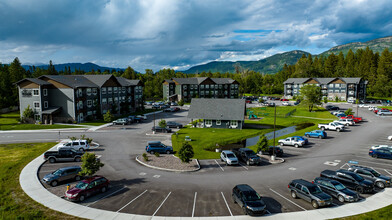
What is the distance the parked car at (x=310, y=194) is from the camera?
21.8 m

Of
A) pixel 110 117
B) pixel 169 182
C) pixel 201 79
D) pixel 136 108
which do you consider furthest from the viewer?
pixel 201 79

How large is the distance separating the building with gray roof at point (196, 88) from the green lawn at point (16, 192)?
86299 mm

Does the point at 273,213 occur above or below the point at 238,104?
below

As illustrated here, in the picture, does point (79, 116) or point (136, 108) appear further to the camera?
point (136, 108)

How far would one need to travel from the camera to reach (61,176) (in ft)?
88.2

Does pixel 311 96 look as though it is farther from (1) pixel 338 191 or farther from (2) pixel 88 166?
(2) pixel 88 166

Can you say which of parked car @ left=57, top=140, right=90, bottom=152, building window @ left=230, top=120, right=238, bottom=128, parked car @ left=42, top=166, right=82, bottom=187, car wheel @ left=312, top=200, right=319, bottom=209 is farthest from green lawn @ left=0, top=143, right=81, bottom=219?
building window @ left=230, top=120, right=238, bottom=128

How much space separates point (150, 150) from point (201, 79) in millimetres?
96045

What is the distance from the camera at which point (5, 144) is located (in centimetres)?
4566

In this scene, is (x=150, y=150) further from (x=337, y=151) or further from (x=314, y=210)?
(x=337, y=151)

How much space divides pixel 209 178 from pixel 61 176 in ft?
51.0

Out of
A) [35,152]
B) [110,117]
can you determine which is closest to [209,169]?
[35,152]

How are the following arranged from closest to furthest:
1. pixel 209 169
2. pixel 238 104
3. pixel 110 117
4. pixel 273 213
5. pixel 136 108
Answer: pixel 273 213, pixel 209 169, pixel 238 104, pixel 110 117, pixel 136 108

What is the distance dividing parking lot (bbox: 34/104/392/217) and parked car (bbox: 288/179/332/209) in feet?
1.78
